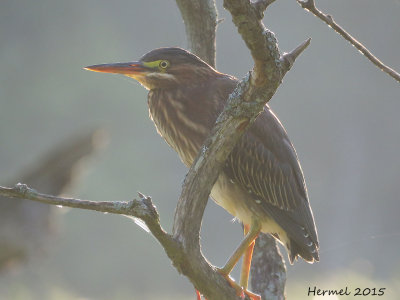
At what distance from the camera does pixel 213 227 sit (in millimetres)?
14836

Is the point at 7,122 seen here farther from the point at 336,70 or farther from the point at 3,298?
the point at 3,298

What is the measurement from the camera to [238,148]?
10.2 ft

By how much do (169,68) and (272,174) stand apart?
655mm

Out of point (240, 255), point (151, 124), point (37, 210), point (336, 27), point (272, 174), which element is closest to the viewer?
point (336, 27)

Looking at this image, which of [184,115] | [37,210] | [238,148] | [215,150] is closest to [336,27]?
[215,150]

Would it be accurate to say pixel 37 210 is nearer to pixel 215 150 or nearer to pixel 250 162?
pixel 250 162

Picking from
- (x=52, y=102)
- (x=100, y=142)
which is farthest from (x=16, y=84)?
(x=100, y=142)

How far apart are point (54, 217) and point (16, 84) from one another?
19183 millimetres

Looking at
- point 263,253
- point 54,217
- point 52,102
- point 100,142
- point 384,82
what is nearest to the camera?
point 263,253

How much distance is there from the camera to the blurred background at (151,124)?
574 inches

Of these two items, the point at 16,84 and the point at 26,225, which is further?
the point at 16,84

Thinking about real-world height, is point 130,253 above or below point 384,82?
below

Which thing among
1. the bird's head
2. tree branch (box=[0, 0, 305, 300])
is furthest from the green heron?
tree branch (box=[0, 0, 305, 300])

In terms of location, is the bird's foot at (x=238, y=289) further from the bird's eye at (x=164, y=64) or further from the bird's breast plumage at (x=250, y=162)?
the bird's eye at (x=164, y=64)
